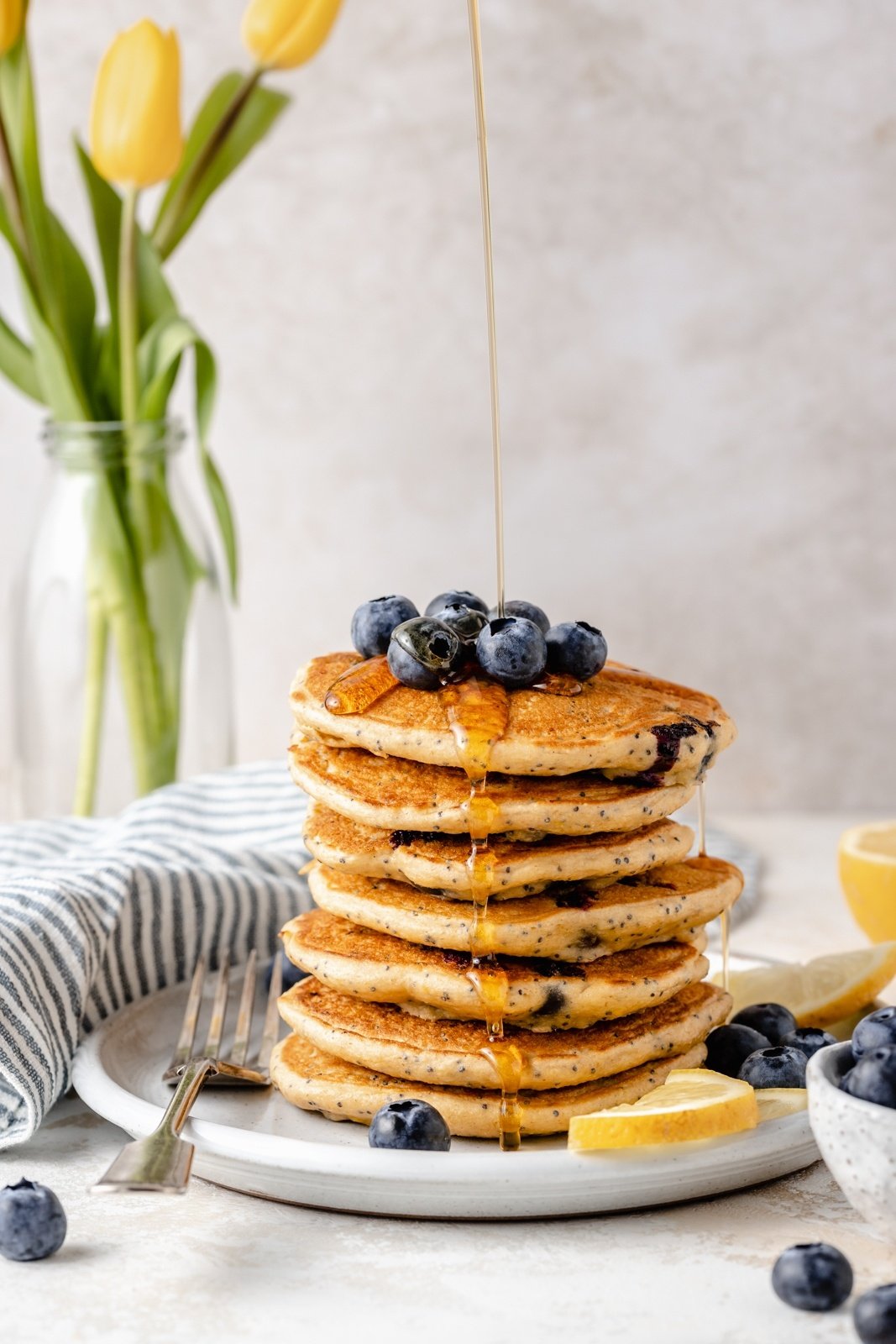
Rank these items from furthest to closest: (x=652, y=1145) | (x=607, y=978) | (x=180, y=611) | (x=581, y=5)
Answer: (x=581, y=5)
(x=180, y=611)
(x=607, y=978)
(x=652, y=1145)

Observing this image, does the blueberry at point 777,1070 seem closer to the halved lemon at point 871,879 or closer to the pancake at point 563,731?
the pancake at point 563,731

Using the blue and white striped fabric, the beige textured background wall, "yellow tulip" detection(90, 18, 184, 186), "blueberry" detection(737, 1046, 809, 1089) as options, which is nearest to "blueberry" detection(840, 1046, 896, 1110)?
"blueberry" detection(737, 1046, 809, 1089)

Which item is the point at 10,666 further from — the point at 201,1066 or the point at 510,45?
the point at 510,45

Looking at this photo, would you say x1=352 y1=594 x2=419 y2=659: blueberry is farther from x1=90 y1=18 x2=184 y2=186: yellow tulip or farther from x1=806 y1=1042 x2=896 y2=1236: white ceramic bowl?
x1=90 y1=18 x2=184 y2=186: yellow tulip

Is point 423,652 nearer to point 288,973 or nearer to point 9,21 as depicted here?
point 288,973

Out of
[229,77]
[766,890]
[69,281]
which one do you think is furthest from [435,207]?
[766,890]

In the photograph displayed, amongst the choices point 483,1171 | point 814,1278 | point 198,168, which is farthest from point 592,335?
point 814,1278

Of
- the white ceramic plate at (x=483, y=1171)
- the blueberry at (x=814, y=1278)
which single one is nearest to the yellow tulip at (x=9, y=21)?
the white ceramic plate at (x=483, y=1171)
